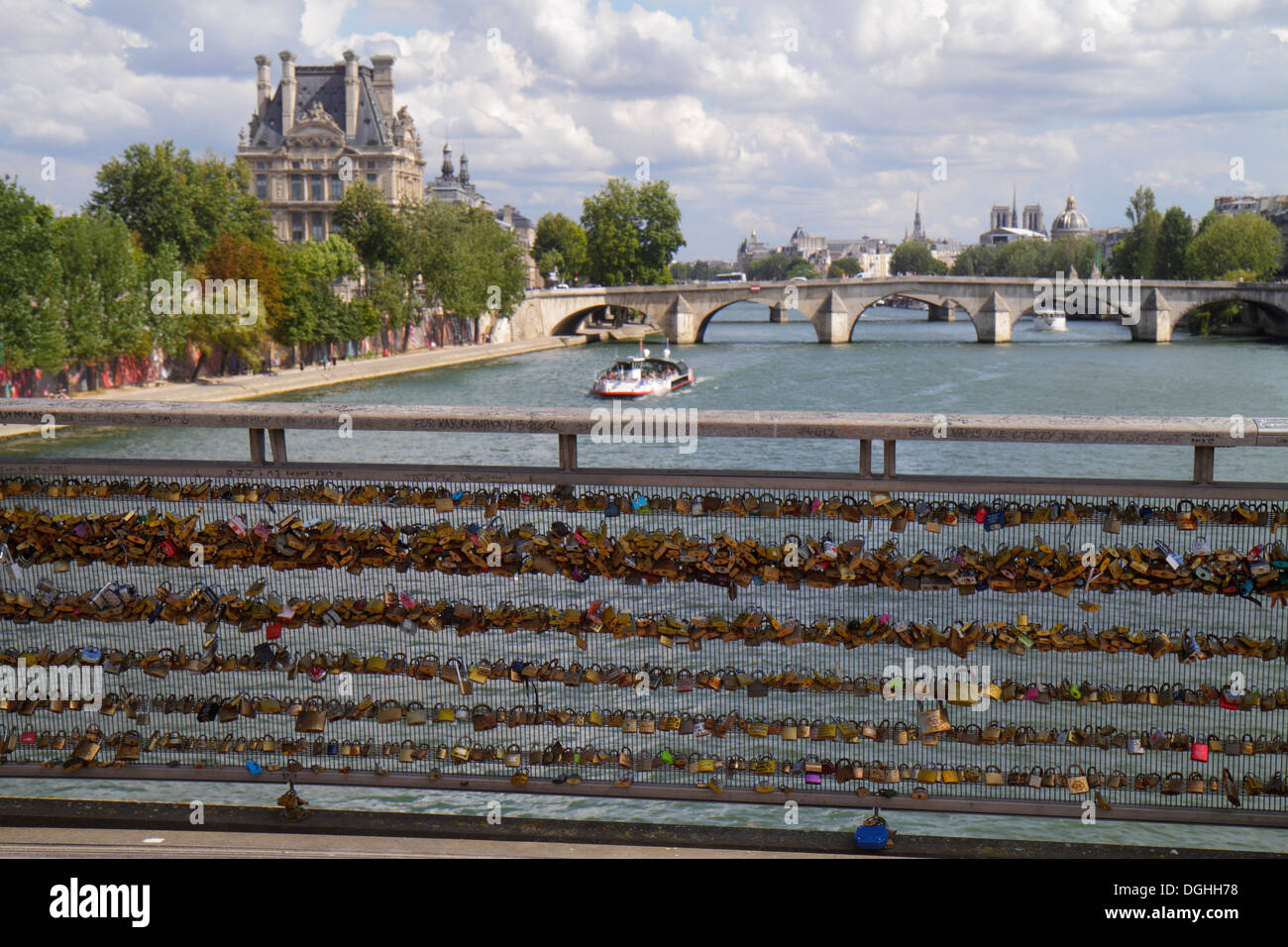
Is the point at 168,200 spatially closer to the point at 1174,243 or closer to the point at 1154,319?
the point at 1154,319

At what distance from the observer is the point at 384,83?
290 feet

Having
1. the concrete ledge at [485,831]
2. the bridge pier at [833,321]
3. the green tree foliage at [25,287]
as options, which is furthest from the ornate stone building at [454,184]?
the concrete ledge at [485,831]

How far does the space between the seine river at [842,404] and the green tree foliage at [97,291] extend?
413 cm

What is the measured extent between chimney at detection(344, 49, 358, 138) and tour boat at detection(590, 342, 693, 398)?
4691 cm

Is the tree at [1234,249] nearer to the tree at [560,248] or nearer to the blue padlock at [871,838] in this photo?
the tree at [560,248]

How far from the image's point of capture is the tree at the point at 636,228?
9581 centimetres

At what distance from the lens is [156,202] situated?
53938 millimetres

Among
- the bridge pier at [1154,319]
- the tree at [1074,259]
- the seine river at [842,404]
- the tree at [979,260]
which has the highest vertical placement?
the tree at [979,260]

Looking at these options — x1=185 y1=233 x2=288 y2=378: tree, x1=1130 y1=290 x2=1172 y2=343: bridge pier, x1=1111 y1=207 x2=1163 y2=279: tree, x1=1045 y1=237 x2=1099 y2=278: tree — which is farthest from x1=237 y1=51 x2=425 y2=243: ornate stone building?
x1=1045 y1=237 x2=1099 y2=278: tree

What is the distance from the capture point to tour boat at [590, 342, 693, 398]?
45281mm

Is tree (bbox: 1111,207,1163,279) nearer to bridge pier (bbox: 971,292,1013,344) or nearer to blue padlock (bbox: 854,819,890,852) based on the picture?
bridge pier (bbox: 971,292,1013,344)

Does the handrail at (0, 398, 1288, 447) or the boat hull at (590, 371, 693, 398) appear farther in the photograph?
the boat hull at (590, 371, 693, 398)
